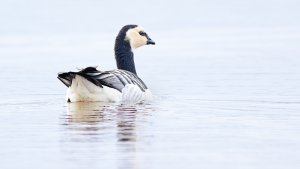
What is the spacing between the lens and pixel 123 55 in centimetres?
2020

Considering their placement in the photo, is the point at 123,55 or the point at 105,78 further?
the point at 123,55

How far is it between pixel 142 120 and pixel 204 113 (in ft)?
4.42

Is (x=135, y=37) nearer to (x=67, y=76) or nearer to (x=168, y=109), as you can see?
(x=67, y=76)

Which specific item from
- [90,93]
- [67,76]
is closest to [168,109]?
[90,93]

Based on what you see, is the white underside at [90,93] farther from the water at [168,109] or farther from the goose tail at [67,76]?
the water at [168,109]

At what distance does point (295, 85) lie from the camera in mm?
21469

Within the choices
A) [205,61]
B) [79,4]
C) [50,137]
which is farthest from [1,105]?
[79,4]

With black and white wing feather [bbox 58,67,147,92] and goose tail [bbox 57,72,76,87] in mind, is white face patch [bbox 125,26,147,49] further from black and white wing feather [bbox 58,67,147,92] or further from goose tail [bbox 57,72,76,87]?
goose tail [bbox 57,72,76,87]

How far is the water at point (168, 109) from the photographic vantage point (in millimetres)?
11430

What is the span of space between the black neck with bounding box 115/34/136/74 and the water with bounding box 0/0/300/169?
715 millimetres

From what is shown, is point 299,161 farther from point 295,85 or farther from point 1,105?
point 295,85

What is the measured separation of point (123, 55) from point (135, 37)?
16.7 inches

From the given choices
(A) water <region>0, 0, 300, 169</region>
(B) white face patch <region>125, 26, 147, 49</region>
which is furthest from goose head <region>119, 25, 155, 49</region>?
(A) water <region>0, 0, 300, 169</region>

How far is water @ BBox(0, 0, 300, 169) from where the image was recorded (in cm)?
1143
